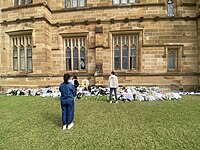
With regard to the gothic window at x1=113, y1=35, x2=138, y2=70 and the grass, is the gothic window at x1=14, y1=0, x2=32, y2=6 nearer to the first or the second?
the gothic window at x1=113, y1=35, x2=138, y2=70

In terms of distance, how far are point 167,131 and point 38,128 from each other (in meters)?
3.99

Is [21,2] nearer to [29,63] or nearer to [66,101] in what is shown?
[29,63]

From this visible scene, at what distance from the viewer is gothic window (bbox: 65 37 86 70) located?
39.8ft

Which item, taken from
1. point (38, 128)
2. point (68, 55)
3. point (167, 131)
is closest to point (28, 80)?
point (68, 55)

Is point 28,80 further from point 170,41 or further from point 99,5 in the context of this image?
point 170,41

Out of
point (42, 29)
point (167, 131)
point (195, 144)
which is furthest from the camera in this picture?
point (42, 29)

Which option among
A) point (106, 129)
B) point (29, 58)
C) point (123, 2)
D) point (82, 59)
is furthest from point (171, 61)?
point (29, 58)

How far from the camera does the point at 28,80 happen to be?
11320mm

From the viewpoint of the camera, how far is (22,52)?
39.5ft

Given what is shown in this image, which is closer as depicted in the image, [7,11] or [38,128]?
[38,128]

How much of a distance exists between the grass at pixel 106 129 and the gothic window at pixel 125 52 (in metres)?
5.59

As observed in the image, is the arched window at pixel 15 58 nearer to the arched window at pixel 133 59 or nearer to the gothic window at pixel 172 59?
the arched window at pixel 133 59

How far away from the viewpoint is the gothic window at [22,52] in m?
11.8

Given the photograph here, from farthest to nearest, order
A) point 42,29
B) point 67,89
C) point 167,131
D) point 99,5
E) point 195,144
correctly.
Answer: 1. point 99,5
2. point 42,29
3. point 67,89
4. point 167,131
5. point 195,144
